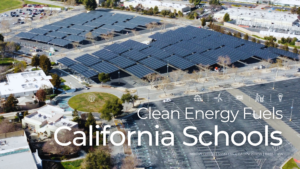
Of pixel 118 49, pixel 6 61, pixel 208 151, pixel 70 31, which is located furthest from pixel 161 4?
pixel 208 151

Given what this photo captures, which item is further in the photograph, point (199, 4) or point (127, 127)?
point (199, 4)

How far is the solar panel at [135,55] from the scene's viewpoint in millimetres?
105650

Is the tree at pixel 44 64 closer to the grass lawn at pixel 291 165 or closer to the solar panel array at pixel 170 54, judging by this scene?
the solar panel array at pixel 170 54

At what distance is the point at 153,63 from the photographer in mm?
101562

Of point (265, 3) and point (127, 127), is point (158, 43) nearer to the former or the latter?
point (127, 127)

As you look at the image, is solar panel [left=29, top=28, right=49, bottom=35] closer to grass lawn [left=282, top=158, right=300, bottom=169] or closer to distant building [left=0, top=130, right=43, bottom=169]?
distant building [left=0, top=130, right=43, bottom=169]

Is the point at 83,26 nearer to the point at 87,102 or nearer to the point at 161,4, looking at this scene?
the point at 161,4

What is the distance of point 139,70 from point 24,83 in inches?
1257

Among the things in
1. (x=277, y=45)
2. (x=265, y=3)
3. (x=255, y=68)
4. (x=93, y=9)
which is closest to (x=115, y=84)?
(x=255, y=68)

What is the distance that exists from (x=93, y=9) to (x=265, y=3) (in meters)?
92.0

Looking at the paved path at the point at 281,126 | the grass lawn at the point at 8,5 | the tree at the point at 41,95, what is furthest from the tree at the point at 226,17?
the grass lawn at the point at 8,5

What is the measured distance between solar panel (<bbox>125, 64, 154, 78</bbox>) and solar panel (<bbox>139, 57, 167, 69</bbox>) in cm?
182

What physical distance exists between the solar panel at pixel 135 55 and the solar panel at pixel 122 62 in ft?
7.55

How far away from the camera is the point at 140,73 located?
9656cm
